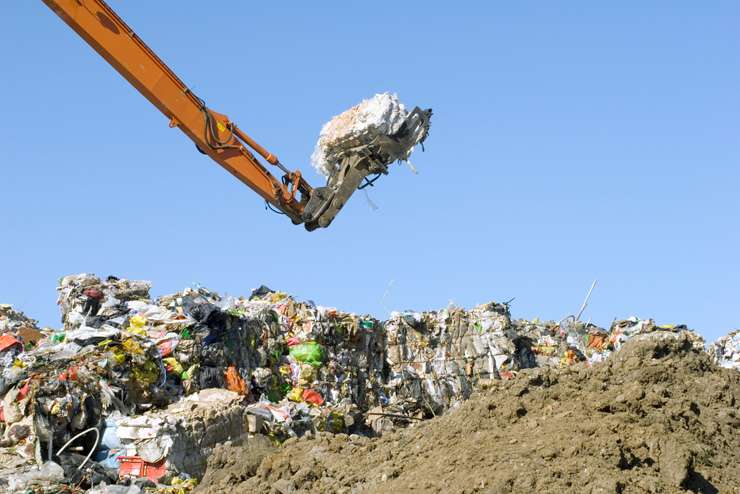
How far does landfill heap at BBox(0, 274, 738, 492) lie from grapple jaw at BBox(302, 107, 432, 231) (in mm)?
2132

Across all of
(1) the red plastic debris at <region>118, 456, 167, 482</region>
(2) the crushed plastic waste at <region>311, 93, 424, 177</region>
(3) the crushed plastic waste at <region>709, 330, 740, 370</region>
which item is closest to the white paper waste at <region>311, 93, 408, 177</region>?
(2) the crushed plastic waste at <region>311, 93, 424, 177</region>

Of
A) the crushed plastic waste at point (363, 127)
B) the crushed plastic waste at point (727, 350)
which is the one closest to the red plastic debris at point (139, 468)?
the crushed plastic waste at point (363, 127)

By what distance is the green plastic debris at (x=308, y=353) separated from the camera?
39.1 feet

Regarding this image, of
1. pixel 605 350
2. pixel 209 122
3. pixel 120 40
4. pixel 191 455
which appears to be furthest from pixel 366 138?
pixel 605 350

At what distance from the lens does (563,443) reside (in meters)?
5.06

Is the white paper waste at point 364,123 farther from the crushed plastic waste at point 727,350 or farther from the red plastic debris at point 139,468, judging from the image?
the crushed plastic waste at point 727,350

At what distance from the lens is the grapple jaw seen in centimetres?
902

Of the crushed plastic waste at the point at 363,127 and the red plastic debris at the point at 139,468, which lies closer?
the red plastic debris at the point at 139,468

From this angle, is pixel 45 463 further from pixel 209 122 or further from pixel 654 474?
pixel 654 474

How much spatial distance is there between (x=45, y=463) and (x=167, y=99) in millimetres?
3362

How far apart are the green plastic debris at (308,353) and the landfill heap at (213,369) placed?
0.02 metres

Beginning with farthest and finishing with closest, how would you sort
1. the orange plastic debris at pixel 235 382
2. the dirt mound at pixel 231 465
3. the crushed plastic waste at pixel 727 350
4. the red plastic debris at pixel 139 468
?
the crushed plastic waste at pixel 727 350 < the orange plastic debris at pixel 235 382 < the red plastic debris at pixel 139 468 < the dirt mound at pixel 231 465

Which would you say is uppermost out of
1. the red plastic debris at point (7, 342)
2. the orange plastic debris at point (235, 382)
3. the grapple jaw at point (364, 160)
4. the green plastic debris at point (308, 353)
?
the grapple jaw at point (364, 160)

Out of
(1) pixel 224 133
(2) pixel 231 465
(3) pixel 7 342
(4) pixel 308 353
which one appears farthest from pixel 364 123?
(3) pixel 7 342
